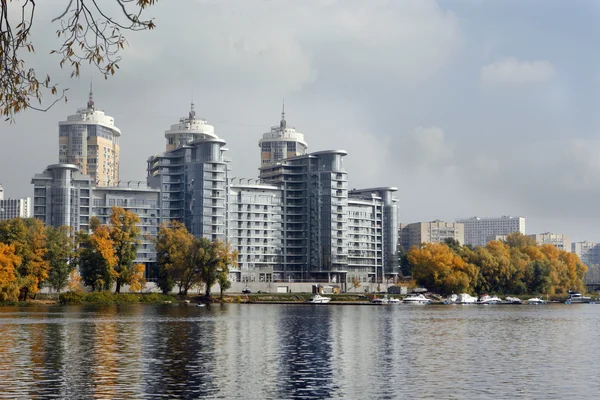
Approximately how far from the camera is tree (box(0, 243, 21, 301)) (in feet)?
442

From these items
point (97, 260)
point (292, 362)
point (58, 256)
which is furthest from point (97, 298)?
point (292, 362)

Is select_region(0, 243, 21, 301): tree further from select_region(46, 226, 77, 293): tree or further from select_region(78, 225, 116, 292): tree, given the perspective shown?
select_region(78, 225, 116, 292): tree

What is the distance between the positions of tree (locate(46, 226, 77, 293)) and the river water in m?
62.8

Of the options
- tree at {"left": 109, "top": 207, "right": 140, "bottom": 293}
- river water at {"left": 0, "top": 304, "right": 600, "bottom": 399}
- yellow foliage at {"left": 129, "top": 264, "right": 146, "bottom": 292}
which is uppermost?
tree at {"left": 109, "top": 207, "right": 140, "bottom": 293}

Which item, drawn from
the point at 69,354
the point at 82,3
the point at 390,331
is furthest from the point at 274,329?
the point at 82,3

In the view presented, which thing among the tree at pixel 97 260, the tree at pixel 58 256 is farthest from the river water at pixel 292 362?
the tree at pixel 97 260

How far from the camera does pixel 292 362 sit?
191 ft

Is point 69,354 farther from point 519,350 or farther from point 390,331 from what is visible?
point 390,331

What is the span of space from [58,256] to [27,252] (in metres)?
9.83

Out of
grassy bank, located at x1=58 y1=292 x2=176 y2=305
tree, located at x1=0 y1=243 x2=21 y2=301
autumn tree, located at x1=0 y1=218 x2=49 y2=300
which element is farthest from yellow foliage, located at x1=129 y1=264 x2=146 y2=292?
tree, located at x1=0 y1=243 x2=21 y2=301

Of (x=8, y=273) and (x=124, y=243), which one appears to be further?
(x=124, y=243)

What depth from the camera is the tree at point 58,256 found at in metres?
158

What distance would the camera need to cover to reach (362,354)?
64.7 meters

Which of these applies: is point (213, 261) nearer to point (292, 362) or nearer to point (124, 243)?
point (124, 243)
